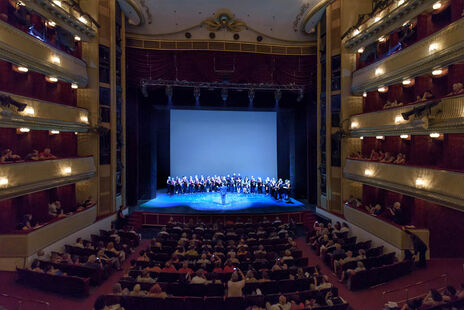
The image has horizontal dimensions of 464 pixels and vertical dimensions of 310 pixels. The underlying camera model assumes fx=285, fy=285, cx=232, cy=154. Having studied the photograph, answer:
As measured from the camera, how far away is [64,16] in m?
12.0

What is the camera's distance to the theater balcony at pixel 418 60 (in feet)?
28.4

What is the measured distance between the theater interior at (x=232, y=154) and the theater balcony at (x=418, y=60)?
0.06 meters

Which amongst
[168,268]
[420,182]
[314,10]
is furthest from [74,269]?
[314,10]

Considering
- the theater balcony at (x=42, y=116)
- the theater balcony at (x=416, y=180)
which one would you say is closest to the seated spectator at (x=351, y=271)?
the theater balcony at (x=416, y=180)

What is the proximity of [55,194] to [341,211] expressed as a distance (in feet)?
46.0

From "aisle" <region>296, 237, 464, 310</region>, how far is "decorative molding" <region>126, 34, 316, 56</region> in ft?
40.3

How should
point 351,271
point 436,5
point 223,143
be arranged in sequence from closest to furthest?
1. point 351,271
2. point 436,5
3. point 223,143

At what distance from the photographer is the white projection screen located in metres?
21.0

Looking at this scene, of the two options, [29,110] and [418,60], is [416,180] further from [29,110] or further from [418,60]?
[29,110]

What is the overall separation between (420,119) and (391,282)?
17.9 feet

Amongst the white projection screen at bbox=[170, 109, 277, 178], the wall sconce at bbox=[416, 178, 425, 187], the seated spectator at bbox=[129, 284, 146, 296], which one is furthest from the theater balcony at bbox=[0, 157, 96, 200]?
the wall sconce at bbox=[416, 178, 425, 187]

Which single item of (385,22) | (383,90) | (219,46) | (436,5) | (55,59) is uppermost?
(219,46)

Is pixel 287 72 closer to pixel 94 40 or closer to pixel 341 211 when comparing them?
pixel 341 211

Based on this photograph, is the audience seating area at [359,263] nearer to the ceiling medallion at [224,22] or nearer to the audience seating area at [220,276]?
the audience seating area at [220,276]
